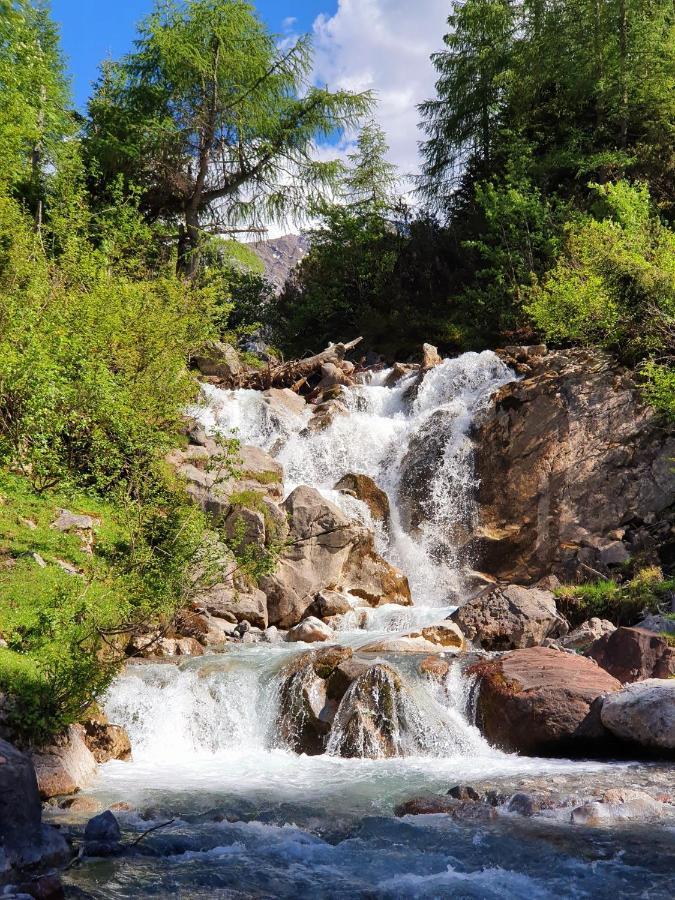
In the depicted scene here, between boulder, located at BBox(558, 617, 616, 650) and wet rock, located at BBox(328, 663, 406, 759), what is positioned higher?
boulder, located at BBox(558, 617, 616, 650)

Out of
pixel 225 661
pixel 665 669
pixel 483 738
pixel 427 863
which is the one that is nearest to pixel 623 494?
pixel 665 669

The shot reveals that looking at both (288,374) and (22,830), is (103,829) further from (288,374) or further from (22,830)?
(288,374)

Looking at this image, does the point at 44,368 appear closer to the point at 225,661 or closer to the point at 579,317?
the point at 225,661

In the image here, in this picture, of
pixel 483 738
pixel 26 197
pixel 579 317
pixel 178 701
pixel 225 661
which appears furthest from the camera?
pixel 26 197

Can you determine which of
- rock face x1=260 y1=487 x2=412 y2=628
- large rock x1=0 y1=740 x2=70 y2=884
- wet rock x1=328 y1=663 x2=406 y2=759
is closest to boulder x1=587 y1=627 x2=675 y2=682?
wet rock x1=328 y1=663 x2=406 y2=759

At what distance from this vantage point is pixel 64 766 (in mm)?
7371

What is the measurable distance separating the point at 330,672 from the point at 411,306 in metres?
24.2

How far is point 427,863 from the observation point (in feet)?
18.2

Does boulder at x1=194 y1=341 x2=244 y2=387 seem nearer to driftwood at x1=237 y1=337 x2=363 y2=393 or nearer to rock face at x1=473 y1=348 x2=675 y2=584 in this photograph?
driftwood at x1=237 y1=337 x2=363 y2=393

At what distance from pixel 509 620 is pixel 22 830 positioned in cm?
875

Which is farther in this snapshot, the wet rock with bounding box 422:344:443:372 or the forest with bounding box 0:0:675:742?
the wet rock with bounding box 422:344:443:372

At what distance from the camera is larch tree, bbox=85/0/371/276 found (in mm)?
24594

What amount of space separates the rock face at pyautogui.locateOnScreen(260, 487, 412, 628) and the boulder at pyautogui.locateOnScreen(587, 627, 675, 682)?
6.38m

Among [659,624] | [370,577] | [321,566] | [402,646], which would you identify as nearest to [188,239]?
[321,566]
